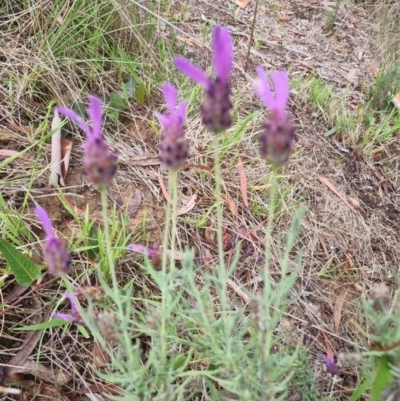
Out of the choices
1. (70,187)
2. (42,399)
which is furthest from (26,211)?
(42,399)

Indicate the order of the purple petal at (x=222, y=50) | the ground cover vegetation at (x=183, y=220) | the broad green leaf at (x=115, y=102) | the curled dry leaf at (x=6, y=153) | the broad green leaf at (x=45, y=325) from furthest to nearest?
the broad green leaf at (x=115, y=102)
the curled dry leaf at (x=6, y=153)
the broad green leaf at (x=45, y=325)
the ground cover vegetation at (x=183, y=220)
the purple petal at (x=222, y=50)

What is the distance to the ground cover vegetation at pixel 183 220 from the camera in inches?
33.7

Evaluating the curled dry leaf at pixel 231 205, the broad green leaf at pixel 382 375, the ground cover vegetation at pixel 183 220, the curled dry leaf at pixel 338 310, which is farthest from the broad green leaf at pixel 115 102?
the broad green leaf at pixel 382 375

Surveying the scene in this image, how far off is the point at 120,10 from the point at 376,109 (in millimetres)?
1349

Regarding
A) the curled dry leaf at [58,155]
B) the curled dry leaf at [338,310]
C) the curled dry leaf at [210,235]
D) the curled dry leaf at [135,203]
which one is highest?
the curled dry leaf at [58,155]

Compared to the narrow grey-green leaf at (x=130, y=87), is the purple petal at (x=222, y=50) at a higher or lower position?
higher

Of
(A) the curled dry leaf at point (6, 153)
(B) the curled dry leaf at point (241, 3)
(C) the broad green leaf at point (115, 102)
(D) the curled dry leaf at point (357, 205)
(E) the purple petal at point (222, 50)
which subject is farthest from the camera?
(B) the curled dry leaf at point (241, 3)

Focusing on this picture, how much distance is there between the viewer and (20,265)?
1261mm

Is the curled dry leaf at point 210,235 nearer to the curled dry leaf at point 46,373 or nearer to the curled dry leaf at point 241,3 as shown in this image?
the curled dry leaf at point 46,373

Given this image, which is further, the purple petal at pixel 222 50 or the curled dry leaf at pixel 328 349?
the curled dry leaf at pixel 328 349

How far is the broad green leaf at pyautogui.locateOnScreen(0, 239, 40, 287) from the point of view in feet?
4.05

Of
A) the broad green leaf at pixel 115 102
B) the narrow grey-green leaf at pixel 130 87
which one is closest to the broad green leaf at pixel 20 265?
the broad green leaf at pixel 115 102

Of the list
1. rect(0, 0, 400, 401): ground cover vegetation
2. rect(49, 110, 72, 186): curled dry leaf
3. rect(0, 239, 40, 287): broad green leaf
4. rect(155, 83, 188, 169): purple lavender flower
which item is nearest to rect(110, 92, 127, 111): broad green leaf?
rect(0, 0, 400, 401): ground cover vegetation

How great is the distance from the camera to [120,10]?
2.02 metres
